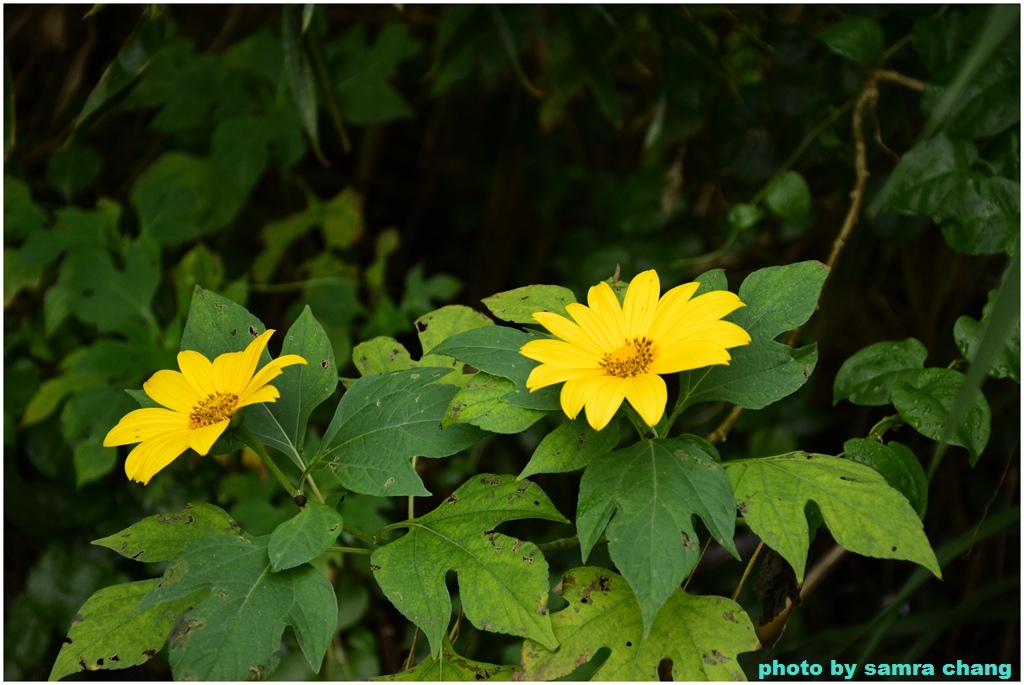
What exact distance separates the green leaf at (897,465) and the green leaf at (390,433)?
0.42 meters

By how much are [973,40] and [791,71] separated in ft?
1.49

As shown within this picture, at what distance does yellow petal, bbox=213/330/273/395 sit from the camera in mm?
835

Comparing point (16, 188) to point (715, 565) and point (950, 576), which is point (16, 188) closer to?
point (715, 565)

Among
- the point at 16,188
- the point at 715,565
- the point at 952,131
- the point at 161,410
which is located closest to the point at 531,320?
the point at 161,410

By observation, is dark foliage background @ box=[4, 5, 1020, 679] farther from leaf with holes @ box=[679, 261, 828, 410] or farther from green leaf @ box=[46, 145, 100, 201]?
leaf with holes @ box=[679, 261, 828, 410]

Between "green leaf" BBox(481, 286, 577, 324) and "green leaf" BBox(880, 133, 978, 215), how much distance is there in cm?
53

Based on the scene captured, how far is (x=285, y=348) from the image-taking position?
917 millimetres

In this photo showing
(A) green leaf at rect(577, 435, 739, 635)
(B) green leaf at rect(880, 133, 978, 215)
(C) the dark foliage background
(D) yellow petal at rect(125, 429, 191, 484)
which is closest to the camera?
(A) green leaf at rect(577, 435, 739, 635)

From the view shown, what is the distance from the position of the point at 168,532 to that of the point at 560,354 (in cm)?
44

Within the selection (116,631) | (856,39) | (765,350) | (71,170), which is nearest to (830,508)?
(765,350)

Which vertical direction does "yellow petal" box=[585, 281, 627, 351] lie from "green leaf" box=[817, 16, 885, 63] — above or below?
below

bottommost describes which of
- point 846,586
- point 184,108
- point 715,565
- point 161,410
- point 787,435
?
point 846,586

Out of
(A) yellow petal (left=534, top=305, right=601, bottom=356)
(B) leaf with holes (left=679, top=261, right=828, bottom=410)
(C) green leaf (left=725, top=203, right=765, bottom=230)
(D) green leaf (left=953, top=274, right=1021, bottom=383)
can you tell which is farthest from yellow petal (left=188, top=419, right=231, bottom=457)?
(C) green leaf (left=725, top=203, right=765, bottom=230)

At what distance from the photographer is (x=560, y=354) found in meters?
0.78
